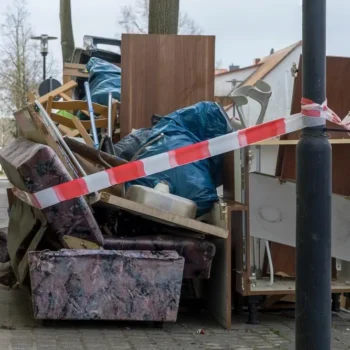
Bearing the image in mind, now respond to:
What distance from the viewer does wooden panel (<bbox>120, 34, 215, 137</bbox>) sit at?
23.1 feet

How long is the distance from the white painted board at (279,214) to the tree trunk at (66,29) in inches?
392

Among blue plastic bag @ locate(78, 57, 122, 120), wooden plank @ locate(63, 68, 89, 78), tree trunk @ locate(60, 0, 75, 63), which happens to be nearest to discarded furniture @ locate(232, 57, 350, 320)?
blue plastic bag @ locate(78, 57, 122, 120)

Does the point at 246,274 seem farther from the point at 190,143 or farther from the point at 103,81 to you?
the point at 103,81

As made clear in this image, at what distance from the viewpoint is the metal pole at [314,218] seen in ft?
11.7

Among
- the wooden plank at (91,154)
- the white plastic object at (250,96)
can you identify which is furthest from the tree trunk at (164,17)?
the wooden plank at (91,154)

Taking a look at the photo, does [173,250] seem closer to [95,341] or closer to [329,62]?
[95,341]

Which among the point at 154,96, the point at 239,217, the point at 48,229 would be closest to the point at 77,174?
the point at 48,229

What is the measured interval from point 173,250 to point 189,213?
1.13 feet

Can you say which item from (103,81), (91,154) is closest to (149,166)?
(91,154)

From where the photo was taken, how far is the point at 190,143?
6.03 meters

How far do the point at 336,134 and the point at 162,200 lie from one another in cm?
161

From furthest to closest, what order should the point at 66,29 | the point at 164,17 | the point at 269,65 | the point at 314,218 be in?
the point at 269,65 < the point at 66,29 < the point at 164,17 < the point at 314,218

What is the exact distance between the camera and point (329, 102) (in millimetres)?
6062

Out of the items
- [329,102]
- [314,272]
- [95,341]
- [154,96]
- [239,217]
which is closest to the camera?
[314,272]
